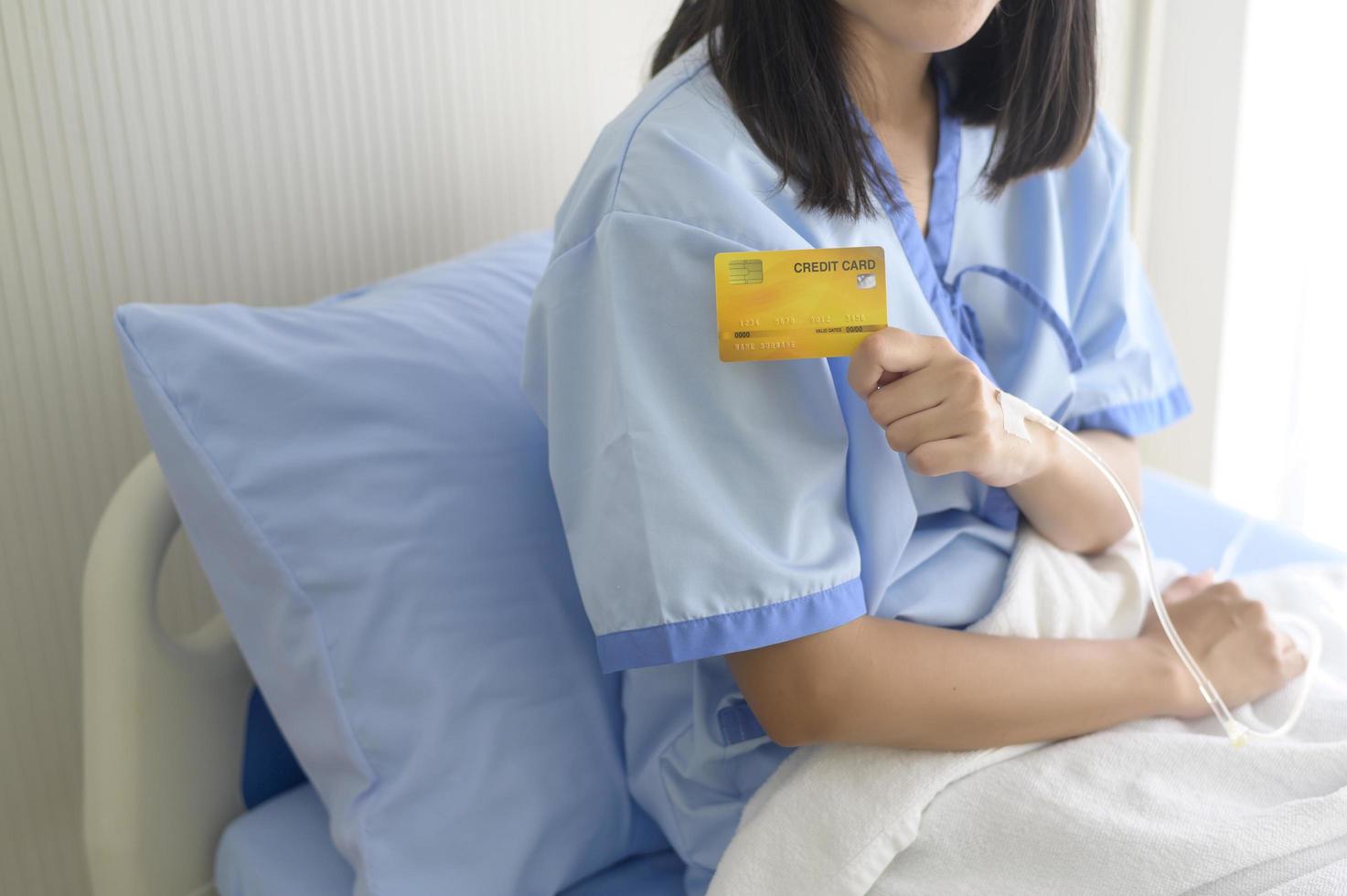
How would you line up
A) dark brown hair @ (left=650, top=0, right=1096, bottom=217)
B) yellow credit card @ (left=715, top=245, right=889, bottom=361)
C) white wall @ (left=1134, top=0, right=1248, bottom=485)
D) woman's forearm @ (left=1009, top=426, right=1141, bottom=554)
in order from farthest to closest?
white wall @ (left=1134, top=0, right=1248, bottom=485), woman's forearm @ (left=1009, top=426, right=1141, bottom=554), dark brown hair @ (left=650, top=0, right=1096, bottom=217), yellow credit card @ (left=715, top=245, right=889, bottom=361)

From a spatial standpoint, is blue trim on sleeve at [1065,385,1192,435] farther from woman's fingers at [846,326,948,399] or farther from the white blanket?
woman's fingers at [846,326,948,399]

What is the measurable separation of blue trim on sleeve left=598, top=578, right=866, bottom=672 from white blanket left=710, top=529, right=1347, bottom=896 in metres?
0.13

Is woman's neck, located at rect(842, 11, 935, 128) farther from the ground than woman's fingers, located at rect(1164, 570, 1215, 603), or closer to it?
farther from the ground

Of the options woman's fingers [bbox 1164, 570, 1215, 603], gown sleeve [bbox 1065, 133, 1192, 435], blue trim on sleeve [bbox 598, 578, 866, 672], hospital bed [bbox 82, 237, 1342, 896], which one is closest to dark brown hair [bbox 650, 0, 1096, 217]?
gown sleeve [bbox 1065, 133, 1192, 435]

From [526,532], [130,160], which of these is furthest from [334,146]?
[526,532]

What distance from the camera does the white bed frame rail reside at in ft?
2.76

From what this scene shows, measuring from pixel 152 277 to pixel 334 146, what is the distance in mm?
214

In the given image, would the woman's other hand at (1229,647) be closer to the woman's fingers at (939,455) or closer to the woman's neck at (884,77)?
the woman's fingers at (939,455)

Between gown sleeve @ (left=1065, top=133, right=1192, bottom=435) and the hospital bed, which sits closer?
the hospital bed

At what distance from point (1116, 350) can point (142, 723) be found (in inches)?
34.1

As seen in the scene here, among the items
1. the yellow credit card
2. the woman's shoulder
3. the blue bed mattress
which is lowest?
the blue bed mattress

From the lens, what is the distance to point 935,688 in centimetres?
75

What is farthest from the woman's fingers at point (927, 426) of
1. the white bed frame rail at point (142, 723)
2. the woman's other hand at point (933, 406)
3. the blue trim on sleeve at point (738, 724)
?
the white bed frame rail at point (142, 723)

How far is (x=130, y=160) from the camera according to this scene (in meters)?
0.97
